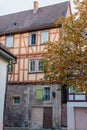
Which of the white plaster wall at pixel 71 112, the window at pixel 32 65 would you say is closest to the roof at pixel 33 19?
the window at pixel 32 65

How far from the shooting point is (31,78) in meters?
23.5

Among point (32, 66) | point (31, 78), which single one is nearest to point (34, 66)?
point (32, 66)

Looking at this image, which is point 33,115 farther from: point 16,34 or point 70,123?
point 16,34

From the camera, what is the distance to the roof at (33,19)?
25.0 m

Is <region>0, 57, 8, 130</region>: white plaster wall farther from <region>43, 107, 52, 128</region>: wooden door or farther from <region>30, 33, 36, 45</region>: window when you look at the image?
<region>30, 33, 36, 45</region>: window

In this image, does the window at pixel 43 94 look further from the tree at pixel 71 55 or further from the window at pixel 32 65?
the tree at pixel 71 55

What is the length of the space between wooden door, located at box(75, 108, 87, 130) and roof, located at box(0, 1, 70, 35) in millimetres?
8870

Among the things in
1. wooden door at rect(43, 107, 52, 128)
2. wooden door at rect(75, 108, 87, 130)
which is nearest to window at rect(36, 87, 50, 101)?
wooden door at rect(43, 107, 52, 128)

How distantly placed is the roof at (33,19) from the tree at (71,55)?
1182 centimetres

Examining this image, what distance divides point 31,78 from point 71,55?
12.5 m

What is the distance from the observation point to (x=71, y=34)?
38.2 feet

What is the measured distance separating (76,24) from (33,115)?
1315 centimetres

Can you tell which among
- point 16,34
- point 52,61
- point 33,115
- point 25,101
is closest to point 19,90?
point 25,101

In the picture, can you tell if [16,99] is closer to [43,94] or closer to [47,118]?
[43,94]
